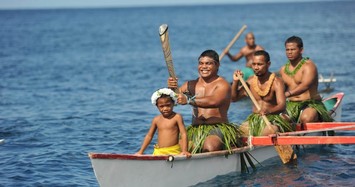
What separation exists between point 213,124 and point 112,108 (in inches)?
353

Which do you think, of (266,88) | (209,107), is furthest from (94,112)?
(209,107)

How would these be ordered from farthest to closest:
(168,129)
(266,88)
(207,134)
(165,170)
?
(266,88), (207,134), (168,129), (165,170)

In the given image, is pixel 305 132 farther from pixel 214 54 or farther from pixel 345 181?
pixel 214 54

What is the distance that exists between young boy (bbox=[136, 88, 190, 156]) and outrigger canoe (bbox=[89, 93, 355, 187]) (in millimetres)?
258

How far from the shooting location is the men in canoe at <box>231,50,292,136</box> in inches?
458

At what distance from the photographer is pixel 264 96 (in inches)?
466

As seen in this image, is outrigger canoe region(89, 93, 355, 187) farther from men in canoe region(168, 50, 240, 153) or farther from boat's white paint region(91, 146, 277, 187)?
men in canoe region(168, 50, 240, 153)

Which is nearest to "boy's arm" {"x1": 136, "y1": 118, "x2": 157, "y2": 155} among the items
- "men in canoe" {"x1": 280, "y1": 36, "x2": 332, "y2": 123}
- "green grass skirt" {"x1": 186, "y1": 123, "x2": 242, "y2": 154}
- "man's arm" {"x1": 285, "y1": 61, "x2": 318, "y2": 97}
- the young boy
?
the young boy

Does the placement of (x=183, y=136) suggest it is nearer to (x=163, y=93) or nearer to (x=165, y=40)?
(x=163, y=93)

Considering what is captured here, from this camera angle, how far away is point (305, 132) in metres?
11.6

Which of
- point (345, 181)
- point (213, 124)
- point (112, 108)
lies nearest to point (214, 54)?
point (213, 124)

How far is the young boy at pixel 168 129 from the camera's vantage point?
9.84 m

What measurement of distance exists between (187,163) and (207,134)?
0.75 meters

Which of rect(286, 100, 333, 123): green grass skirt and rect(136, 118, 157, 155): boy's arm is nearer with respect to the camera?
rect(136, 118, 157, 155): boy's arm
